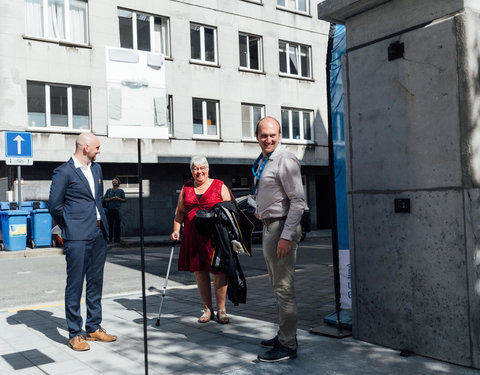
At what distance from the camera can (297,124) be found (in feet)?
82.5

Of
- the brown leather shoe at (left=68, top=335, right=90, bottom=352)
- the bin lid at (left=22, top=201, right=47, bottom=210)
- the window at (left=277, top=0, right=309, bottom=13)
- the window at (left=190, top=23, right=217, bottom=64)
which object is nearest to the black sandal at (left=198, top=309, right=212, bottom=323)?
the brown leather shoe at (left=68, top=335, right=90, bottom=352)

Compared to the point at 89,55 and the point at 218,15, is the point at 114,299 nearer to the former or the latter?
the point at 89,55

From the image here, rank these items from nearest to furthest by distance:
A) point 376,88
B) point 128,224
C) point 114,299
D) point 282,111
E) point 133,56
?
point 133,56, point 376,88, point 114,299, point 128,224, point 282,111

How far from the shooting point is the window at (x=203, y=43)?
21734 millimetres

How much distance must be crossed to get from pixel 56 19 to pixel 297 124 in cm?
1174

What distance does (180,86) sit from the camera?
20.9 metres

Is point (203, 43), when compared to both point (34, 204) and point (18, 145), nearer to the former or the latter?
point (18, 145)

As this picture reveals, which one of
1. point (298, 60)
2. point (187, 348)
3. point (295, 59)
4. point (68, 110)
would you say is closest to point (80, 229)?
point (187, 348)

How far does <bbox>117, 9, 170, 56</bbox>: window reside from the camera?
20047 mm

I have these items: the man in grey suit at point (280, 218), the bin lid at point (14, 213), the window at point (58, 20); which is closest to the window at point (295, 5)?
the window at point (58, 20)

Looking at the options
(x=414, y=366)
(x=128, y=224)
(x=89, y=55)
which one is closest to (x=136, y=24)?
(x=89, y=55)

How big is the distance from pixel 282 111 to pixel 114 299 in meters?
18.3

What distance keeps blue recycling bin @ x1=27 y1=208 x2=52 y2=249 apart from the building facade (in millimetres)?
2960

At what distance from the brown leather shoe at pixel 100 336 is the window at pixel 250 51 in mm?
19358
